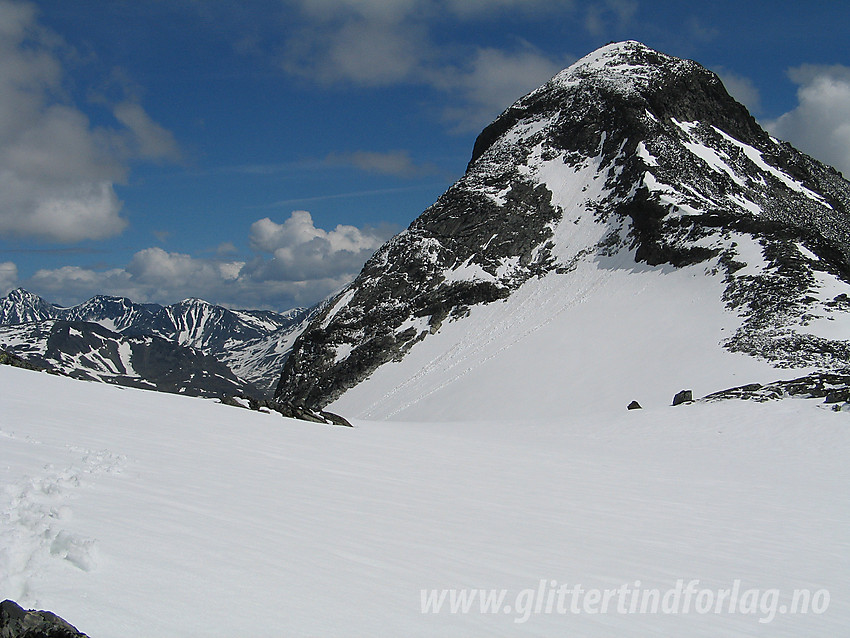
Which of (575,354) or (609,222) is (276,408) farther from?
(609,222)

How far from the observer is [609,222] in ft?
186

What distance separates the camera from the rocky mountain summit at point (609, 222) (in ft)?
129

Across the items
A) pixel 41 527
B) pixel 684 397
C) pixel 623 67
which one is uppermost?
pixel 623 67

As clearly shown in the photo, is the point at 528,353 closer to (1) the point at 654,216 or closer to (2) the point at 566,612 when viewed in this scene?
(1) the point at 654,216

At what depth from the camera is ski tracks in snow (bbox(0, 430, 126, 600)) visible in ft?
11.6

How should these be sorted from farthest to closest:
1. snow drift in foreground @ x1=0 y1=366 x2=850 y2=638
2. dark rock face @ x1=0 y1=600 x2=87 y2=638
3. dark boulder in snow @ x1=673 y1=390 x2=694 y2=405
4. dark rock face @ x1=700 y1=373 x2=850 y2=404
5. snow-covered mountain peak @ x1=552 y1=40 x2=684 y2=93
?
1. snow-covered mountain peak @ x1=552 y1=40 x2=684 y2=93
2. dark boulder in snow @ x1=673 y1=390 x2=694 y2=405
3. dark rock face @ x1=700 y1=373 x2=850 y2=404
4. snow drift in foreground @ x1=0 y1=366 x2=850 y2=638
5. dark rock face @ x1=0 y1=600 x2=87 y2=638

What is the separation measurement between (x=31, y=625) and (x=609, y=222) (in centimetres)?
5887

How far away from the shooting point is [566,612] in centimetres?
459

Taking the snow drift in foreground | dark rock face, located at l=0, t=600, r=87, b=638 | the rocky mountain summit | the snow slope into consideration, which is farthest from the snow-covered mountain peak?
dark rock face, located at l=0, t=600, r=87, b=638

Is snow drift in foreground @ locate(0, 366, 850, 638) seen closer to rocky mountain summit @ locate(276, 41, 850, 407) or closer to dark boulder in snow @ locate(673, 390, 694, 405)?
dark boulder in snow @ locate(673, 390, 694, 405)

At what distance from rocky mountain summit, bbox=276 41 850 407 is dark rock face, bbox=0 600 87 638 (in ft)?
113

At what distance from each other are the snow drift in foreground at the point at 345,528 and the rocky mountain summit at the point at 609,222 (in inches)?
1032

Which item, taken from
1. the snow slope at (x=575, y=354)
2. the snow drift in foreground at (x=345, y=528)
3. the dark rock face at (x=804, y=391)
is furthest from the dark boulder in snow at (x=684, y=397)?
the snow drift in foreground at (x=345, y=528)

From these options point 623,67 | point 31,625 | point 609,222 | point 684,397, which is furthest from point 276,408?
point 623,67
